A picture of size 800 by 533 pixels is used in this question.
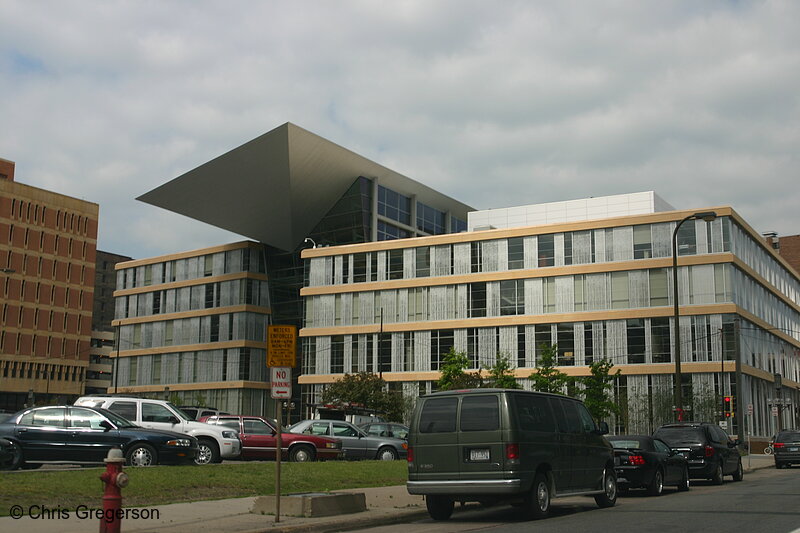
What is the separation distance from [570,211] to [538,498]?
64.4m

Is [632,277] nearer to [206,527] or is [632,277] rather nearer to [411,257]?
[411,257]

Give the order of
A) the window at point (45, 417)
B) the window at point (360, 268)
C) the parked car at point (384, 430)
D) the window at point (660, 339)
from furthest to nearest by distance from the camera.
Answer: the window at point (360, 268) < the window at point (660, 339) < the parked car at point (384, 430) < the window at point (45, 417)

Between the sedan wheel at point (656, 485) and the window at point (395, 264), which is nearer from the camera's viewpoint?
the sedan wheel at point (656, 485)

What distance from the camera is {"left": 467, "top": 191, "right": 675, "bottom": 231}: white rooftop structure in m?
75.1

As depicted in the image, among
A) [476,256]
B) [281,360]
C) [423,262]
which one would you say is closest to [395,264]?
[423,262]

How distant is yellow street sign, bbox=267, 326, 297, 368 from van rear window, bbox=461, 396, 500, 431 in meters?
3.25

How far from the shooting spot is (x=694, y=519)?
14.1 m

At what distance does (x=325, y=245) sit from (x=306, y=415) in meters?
14.8

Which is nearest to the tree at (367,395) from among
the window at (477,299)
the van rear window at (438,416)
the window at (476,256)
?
the window at (477,299)

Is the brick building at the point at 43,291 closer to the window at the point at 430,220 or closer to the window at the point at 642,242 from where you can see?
the window at the point at 430,220

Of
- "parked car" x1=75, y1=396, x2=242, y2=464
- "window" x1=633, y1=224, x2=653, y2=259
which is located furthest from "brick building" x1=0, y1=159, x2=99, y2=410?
"parked car" x1=75, y1=396, x2=242, y2=464

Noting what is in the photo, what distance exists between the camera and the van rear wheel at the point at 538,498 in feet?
48.1

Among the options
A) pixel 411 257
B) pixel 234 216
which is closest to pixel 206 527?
pixel 411 257

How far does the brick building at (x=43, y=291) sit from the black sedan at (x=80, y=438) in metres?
83.4
